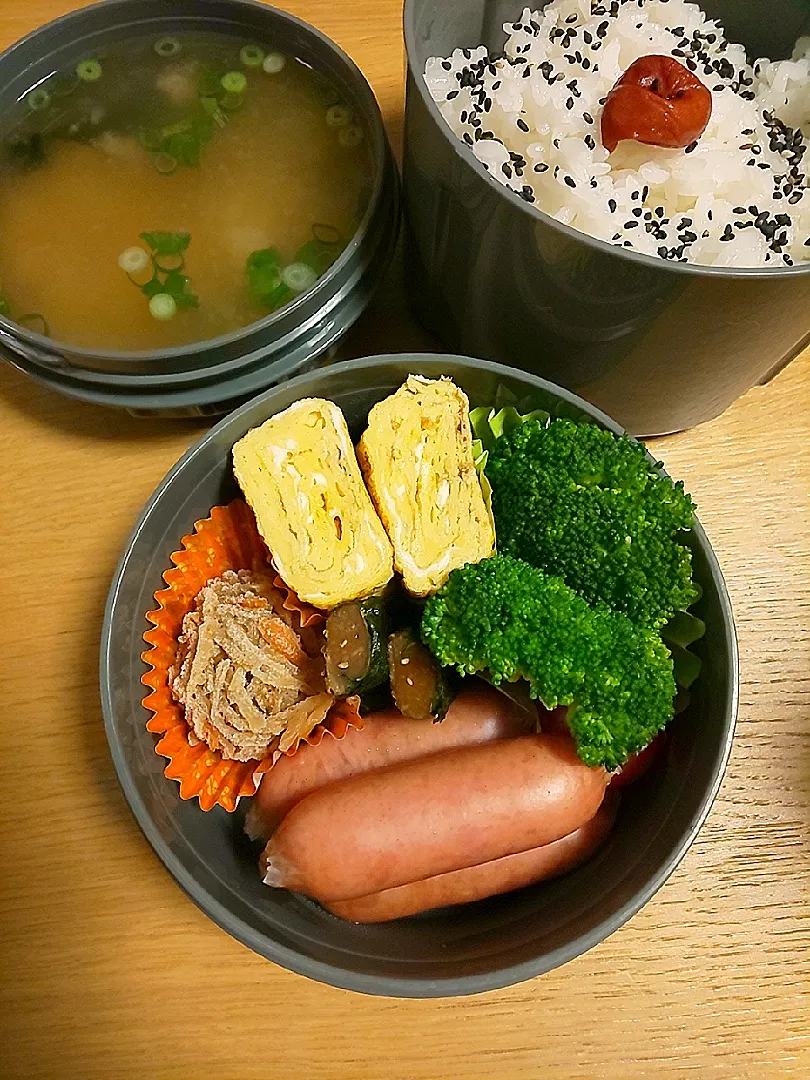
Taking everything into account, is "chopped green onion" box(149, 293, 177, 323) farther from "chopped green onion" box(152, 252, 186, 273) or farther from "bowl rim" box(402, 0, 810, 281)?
"bowl rim" box(402, 0, 810, 281)

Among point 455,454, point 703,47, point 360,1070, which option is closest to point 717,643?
point 455,454

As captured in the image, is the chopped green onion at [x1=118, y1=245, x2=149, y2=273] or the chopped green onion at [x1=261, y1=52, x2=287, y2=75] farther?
the chopped green onion at [x1=261, y1=52, x2=287, y2=75]

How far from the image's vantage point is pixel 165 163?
1446mm

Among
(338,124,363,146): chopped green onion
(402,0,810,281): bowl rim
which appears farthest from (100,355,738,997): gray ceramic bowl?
(338,124,363,146): chopped green onion

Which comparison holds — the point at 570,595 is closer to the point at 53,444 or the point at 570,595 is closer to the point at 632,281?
the point at 632,281

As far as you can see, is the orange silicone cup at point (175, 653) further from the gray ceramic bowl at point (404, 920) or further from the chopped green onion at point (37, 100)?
the chopped green onion at point (37, 100)

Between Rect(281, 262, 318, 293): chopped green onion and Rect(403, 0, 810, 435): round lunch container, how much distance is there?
164 mm

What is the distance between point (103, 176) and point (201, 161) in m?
0.17

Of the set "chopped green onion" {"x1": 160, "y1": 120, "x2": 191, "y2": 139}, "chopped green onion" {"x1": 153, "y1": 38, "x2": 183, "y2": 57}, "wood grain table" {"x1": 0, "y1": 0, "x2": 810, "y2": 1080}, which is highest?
"chopped green onion" {"x1": 153, "y1": 38, "x2": 183, "y2": 57}

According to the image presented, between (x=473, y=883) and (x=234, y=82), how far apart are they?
1355mm

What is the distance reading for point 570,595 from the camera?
1.07 m

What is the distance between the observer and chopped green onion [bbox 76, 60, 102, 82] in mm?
1487

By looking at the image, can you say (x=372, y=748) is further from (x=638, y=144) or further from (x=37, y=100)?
(x=37, y=100)

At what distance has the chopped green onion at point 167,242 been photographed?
4.53 feet
